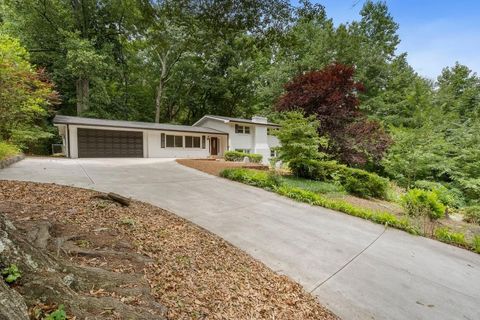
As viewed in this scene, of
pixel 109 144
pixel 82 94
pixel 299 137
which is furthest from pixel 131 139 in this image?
pixel 299 137

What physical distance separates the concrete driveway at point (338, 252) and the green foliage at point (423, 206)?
176 centimetres

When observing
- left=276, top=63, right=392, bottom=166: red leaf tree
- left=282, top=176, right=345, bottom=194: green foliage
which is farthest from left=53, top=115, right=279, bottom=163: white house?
left=282, top=176, right=345, bottom=194: green foliage

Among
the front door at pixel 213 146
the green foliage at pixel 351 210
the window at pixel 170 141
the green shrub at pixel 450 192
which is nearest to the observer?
the green foliage at pixel 351 210

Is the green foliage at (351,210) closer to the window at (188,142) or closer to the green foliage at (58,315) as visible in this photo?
the green foliage at (58,315)

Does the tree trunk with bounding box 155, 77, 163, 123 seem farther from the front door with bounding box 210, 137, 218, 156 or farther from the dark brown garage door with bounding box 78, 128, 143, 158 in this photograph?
the dark brown garage door with bounding box 78, 128, 143, 158

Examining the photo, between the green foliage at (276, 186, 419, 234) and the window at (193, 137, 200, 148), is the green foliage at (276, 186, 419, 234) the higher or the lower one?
the lower one

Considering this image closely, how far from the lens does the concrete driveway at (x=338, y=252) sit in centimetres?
334

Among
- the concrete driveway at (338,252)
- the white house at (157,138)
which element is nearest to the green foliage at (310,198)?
the concrete driveway at (338,252)

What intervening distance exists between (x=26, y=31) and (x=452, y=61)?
42224 millimetres

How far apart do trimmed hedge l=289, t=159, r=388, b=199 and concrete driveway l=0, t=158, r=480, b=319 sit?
3.69m

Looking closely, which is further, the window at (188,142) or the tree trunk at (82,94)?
the tree trunk at (82,94)

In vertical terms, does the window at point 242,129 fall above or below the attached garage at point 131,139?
above

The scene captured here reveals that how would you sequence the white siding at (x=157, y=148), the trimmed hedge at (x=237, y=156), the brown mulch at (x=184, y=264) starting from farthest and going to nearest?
the trimmed hedge at (x=237, y=156) → the white siding at (x=157, y=148) → the brown mulch at (x=184, y=264)

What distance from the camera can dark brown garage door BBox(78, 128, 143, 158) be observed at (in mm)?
15887
